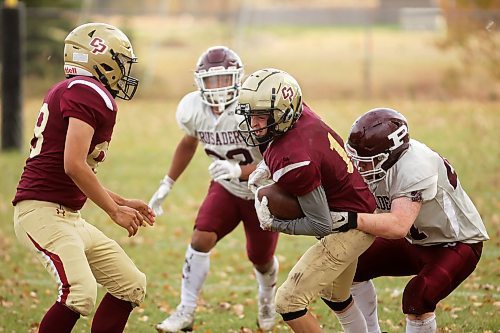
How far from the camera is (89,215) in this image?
997 cm

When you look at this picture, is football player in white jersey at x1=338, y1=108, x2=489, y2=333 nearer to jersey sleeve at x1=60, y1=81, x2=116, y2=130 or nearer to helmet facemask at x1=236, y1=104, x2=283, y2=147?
helmet facemask at x1=236, y1=104, x2=283, y2=147

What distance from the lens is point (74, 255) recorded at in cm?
451

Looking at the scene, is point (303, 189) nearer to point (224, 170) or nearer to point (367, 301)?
point (367, 301)

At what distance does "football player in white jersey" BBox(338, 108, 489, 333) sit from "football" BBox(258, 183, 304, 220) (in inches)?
10.9

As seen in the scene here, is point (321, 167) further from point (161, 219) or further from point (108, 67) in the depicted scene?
point (161, 219)

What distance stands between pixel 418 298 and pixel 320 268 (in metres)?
0.57

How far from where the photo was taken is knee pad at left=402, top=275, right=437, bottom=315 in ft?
15.3

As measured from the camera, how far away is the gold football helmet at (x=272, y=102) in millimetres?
4484

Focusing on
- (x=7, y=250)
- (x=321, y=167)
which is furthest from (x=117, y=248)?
(x=7, y=250)

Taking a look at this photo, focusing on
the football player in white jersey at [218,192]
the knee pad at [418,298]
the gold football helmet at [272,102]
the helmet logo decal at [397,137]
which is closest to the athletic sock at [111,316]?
the football player in white jersey at [218,192]

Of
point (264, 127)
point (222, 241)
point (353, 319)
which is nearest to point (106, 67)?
point (264, 127)

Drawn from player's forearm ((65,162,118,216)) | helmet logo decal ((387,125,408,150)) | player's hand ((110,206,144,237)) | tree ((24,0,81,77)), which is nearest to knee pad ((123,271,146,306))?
player's hand ((110,206,144,237))

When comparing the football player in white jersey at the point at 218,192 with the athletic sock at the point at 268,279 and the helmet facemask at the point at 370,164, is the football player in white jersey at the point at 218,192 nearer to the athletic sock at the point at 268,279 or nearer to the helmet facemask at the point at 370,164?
the athletic sock at the point at 268,279

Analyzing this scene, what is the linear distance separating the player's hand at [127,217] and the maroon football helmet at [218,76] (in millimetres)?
1503
